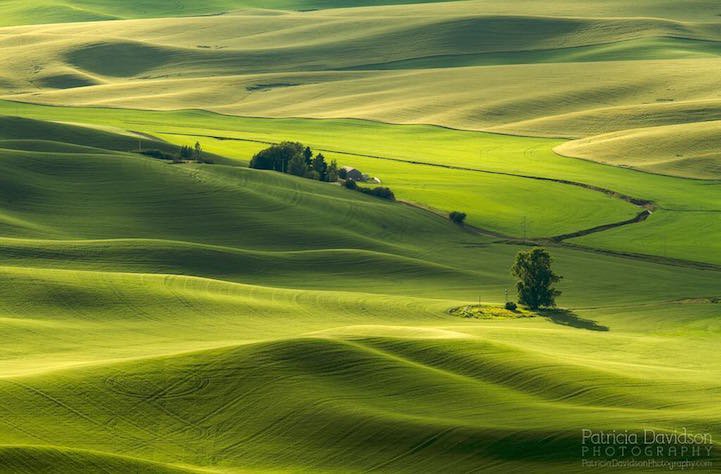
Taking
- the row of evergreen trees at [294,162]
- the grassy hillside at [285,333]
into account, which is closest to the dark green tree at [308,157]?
the row of evergreen trees at [294,162]

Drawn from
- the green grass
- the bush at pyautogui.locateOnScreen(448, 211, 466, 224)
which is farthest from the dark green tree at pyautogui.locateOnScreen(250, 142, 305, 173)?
the bush at pyautogui.locateOnScreen(448, 211, 466, 224)

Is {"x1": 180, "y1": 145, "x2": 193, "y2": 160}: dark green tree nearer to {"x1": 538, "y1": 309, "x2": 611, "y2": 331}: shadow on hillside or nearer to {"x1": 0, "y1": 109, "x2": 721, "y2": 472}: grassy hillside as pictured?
{"x1": 0, "y1": 109, "x2": 721, "y2": 472}: grassy hillside

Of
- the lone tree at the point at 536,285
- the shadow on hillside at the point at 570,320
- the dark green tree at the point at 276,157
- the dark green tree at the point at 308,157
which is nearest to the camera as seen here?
the shadow on hillside at the point at 570,320

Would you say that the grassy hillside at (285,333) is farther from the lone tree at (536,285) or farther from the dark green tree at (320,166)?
the dark green tree at (320,166)

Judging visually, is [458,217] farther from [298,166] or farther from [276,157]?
[276,157]

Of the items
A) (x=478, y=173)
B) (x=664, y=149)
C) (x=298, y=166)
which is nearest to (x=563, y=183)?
(x=478, y=173)

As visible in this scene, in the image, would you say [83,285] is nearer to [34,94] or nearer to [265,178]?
[265,178]
